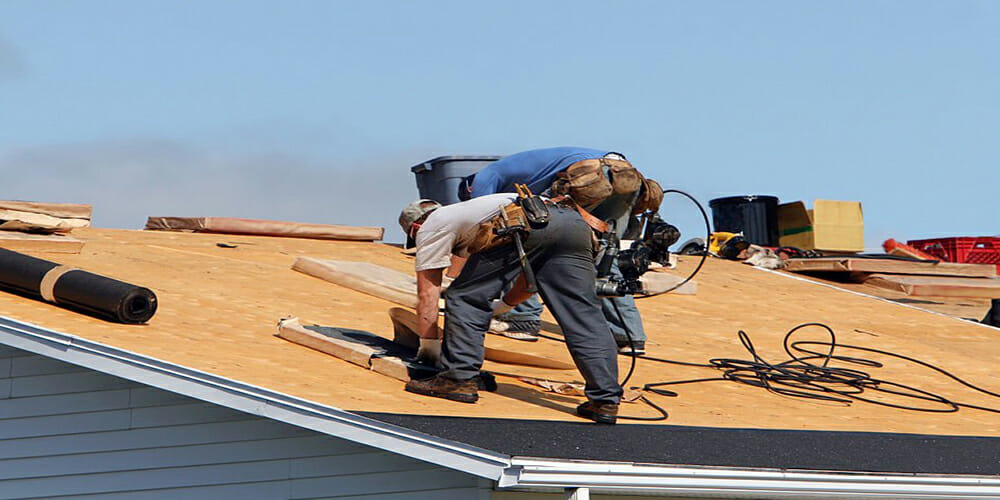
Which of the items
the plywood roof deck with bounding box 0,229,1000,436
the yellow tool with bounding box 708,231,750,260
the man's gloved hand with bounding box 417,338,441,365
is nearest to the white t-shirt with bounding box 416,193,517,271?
the man's gloved hand with bounding box 417,338,441,365

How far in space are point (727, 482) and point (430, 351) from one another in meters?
2.09

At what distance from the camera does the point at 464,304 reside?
249 inches

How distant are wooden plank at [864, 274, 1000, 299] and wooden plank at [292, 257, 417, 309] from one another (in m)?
7.43

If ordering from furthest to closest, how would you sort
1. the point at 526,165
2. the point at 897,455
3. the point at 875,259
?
1. the point at 875,259
2. the point at 526,165
3. the point at 897,455

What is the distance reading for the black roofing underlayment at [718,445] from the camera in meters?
5.40

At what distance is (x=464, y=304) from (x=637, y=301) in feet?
18.4

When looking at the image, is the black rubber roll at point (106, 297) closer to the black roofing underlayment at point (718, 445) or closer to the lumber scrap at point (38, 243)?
the black roofing underlayment at point (718, 445)

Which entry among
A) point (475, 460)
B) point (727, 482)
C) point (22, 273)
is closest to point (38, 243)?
point (22, 273)

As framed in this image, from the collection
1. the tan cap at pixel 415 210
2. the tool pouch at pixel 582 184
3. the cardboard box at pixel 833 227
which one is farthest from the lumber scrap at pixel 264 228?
the cardboard box at pixel 833 227

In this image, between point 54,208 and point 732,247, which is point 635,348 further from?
point 732,247

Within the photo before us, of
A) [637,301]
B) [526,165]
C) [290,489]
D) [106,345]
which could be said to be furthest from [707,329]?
[106,345]

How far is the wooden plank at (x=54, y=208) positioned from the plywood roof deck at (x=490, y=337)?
1.20 feet

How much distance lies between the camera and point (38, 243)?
9523 millimetres

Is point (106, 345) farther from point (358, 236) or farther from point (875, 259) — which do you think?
point (875, 259)
